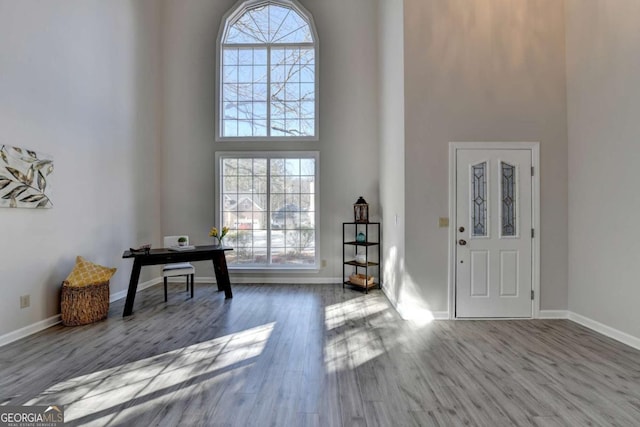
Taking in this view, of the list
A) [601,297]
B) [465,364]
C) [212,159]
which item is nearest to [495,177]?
[601,297]

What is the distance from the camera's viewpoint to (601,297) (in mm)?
3301

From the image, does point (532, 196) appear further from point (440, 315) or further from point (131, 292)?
point (131, 292)

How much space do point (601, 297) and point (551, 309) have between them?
0.53 m

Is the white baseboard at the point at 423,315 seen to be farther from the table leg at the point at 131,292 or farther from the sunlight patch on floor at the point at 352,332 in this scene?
the table leg at the point at 131,292

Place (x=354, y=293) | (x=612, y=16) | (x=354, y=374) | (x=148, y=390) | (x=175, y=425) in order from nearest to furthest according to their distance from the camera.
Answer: (x=175, y=425) → (x=148, y=390) → (x=354, y=374) → (x=612, y=16) → (x=354, y=293)

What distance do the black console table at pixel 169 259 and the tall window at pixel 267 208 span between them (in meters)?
1.02

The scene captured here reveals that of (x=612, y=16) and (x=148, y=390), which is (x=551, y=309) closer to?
(x=612, y=16)

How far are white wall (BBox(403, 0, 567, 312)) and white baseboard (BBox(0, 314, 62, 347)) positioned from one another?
13.1 feet

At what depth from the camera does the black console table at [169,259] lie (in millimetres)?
3840

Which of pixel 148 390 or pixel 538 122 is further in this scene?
pixel 538 122

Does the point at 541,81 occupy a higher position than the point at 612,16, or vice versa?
the point at 612,16

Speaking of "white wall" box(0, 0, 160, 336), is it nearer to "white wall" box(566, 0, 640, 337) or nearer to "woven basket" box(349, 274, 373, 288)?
"woven basket" box(349, 274, 373, 288)

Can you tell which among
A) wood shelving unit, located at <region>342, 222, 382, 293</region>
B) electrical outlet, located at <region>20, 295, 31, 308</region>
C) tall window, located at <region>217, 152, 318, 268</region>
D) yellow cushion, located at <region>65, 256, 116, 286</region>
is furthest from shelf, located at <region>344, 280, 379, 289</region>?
electrical outlet, located at <region>20, 295, 31, 308</region>

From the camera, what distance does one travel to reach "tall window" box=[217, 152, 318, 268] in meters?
5.59
